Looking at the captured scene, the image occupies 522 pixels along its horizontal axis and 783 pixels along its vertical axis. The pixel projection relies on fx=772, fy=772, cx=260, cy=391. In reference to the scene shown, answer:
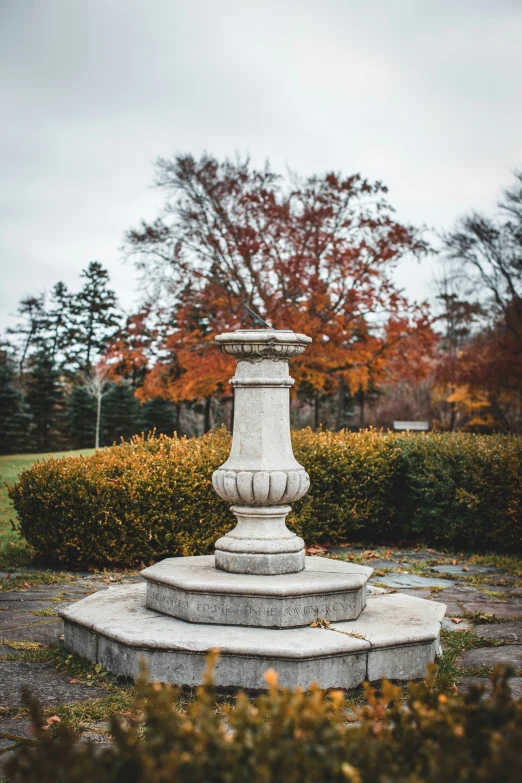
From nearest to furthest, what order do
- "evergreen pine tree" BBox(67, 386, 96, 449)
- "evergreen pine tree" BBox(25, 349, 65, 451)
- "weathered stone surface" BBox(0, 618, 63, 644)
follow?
"weathered stone surface" BBox(0, 618, 63, 644), "evergreen pine tree" BBox(25, 349, 65, 451), "evergreen pine tree" BBox(67, 386, 96, 449)

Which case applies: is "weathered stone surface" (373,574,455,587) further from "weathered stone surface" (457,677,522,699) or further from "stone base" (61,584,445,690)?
"weathered stone surface" (457,677,522,699)

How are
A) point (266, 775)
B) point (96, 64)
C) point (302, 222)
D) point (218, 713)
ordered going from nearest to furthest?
point (266, 775) → point (218, 713) → point (96, 64) → point (302, 222)

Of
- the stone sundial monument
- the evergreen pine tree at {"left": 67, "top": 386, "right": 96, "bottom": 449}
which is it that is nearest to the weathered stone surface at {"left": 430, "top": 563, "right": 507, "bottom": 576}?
the stone sundial monument

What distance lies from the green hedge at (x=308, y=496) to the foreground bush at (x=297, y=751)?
20.1 ft

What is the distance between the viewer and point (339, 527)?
31.7 feet

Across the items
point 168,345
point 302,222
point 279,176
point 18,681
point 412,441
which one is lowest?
point 18,681

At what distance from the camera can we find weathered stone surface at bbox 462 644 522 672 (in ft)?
16.3

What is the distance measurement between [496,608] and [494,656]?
147 centimetres

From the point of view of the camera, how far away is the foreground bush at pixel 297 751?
166 centimetres

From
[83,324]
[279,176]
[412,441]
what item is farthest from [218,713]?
[83,324]

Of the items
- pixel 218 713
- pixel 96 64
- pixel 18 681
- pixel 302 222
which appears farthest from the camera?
pixel 302 222

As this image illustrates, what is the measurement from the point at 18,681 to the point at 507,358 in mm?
21295

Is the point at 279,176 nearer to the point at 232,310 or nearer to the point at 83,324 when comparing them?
the point at 232,310

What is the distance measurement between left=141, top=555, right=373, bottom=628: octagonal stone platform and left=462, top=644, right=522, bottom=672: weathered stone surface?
79 centimetres
